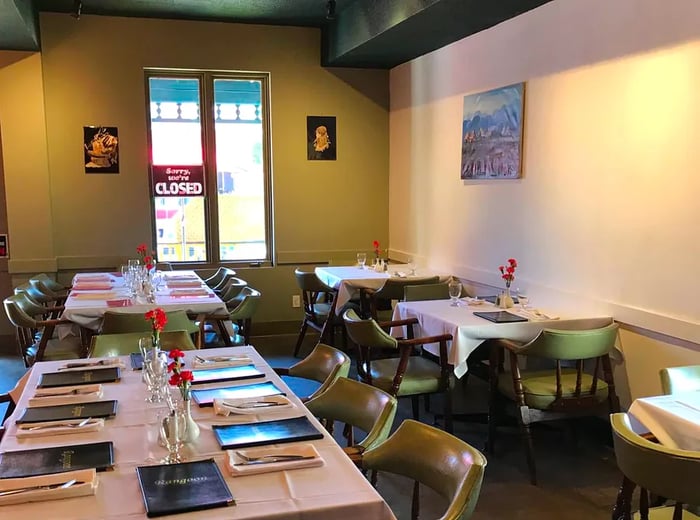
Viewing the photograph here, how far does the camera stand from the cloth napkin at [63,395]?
2.38 meters

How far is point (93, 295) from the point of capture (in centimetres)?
473

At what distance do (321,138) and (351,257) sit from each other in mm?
1318

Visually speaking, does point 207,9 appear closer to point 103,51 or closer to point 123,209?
point 103,51

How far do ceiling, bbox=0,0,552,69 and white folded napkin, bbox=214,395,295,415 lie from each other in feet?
10.2

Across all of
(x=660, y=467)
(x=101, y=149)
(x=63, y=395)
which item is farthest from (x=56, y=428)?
(x=101, y=149)

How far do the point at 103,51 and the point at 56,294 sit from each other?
7.74 feet

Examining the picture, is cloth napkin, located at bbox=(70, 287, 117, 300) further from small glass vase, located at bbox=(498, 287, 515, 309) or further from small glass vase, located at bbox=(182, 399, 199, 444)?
small glass vase, located at bbox=(182, 399, 199, 444)

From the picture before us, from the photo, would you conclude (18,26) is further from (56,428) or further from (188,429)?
(188,429)

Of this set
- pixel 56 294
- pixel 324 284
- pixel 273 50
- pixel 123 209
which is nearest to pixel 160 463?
pixel 324 284

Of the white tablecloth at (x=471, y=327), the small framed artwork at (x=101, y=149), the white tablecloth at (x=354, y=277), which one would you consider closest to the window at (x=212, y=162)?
the small framed artwork at (x=101, y=149)

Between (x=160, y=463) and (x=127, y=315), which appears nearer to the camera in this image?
(x=160, y=463)

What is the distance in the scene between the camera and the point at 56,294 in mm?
5633

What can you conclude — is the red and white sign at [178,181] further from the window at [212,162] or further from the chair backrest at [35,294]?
the chair backrest at [35,294]

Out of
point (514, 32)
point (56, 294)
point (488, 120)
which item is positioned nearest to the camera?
point (514, 32)
